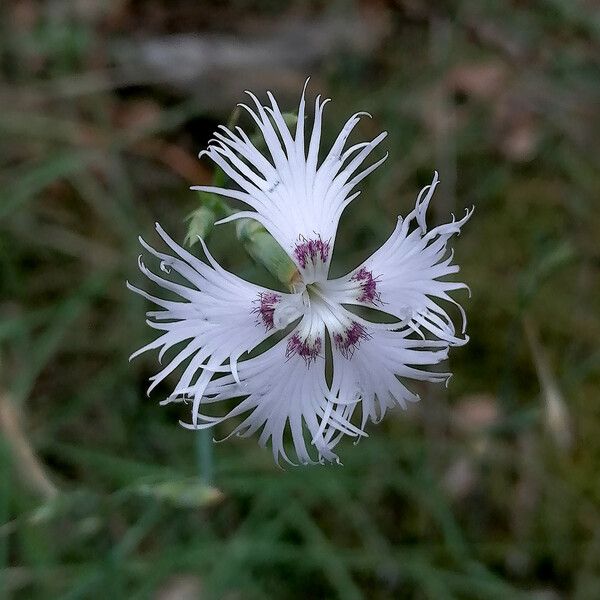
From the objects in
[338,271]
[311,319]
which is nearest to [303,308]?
[311,319]

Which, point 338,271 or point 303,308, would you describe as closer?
point 303,308

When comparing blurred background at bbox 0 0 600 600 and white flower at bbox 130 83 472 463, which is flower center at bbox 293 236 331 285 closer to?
white flower at bbox 130 83 472 463

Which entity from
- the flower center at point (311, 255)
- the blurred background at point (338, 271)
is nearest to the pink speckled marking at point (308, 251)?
the flower center at point (311, 255)

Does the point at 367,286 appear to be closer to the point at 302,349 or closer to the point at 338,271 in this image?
the point at 302,349

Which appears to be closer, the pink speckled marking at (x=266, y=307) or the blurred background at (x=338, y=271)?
the pink speckled marking at (x=266, y=307)

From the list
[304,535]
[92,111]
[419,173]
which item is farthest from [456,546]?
[92,111]

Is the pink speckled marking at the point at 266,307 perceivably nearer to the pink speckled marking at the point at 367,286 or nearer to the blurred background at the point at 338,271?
the pink speckled marking at the point at 367,286

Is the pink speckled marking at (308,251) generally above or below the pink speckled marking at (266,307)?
above
